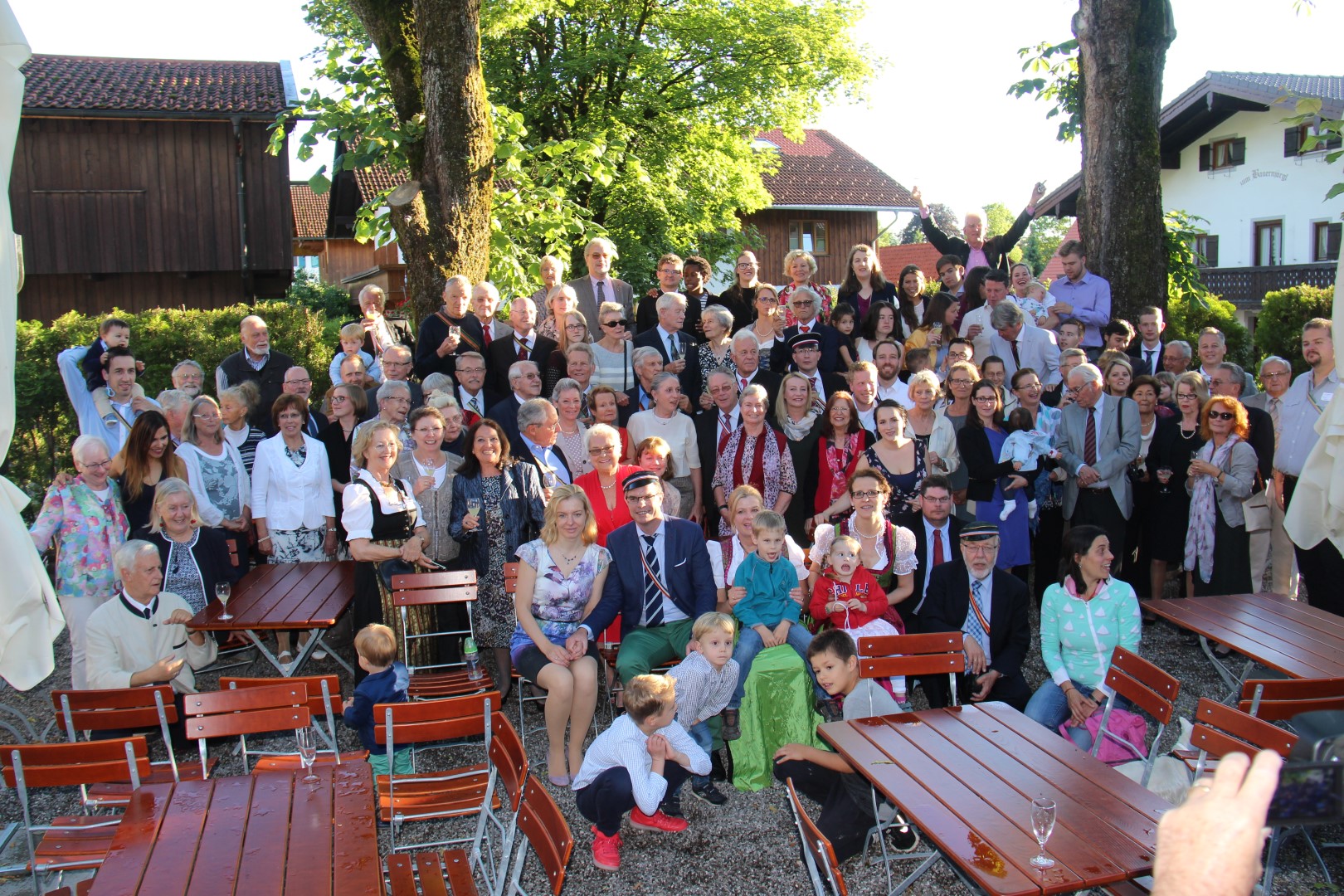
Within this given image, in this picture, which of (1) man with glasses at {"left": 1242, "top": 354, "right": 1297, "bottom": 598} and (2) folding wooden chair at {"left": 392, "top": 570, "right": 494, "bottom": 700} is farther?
(1) man with glasses at {"left": 1242, "top": 354, "right": 1297, "bottom": 598}

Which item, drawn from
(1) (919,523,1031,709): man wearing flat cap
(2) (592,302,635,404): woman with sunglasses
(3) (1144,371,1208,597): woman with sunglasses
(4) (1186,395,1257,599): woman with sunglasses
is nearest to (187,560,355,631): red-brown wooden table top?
(2) (592,302,635,404): woman with sunglasses

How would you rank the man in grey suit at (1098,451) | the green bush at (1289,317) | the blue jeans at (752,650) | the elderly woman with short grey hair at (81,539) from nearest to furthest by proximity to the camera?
the blue jeans at (752,650) → the elderly woman with short grey hair at (81,539) → the man in grey suit at (1098,451) → the green bush at (1289,317)

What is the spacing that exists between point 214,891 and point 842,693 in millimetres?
2958

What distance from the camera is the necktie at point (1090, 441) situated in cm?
745

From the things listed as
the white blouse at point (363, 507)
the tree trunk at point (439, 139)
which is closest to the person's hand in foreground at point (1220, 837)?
the white blouse at point (363, 507)

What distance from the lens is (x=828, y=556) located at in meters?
5.79

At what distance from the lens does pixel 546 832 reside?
342 cm

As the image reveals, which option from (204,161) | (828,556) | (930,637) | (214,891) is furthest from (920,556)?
(204,161)

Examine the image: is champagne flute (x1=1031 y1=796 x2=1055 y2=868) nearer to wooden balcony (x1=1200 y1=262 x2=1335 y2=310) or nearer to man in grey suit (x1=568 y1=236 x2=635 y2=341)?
man in grey suit (x1=568 y1=236 x2=635 y2=341)

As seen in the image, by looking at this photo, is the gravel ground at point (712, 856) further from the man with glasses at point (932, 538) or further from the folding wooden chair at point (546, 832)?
the man with glasses at point (932, 538)

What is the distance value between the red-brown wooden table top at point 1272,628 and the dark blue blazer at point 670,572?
2725mm

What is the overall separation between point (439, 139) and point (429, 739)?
6423 millimetres

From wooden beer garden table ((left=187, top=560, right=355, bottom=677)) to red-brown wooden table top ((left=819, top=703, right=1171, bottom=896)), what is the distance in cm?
305

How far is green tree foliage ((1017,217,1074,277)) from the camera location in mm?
65188
